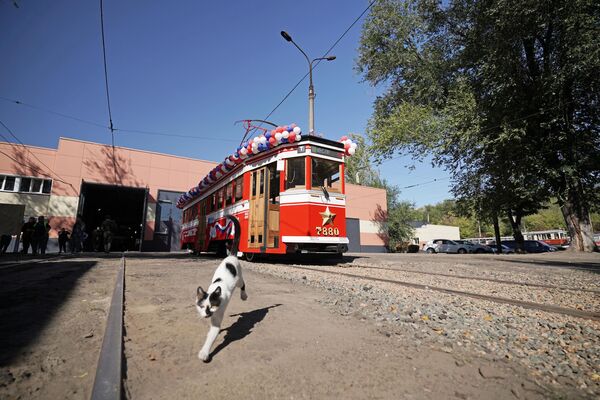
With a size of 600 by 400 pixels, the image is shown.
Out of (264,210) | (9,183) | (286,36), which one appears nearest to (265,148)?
(264,210)

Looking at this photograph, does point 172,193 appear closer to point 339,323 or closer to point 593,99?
point 339,323

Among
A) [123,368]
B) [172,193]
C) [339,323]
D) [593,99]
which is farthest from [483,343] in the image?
[172,193]

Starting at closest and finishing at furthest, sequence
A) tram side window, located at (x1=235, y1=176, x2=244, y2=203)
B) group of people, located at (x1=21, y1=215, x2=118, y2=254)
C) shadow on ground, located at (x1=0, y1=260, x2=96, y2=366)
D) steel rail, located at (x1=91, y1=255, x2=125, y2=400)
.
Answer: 1. steel rail, located at (x1=91, y1=255, x2=125, y2=400)
2. shadow on ground, located at (x1=0, y1=260, x2=96, y2=366)
3. tram side window, located at (x1=235, y1=176, x2=244, y2=203)
4. group of people, located at (x1=21, y1=215, x2=118, y2=254)

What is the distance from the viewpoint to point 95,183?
21641mm

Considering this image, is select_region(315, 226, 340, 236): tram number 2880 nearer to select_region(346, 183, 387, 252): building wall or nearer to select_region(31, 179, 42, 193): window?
select_region(31, 179, 42, 193): window

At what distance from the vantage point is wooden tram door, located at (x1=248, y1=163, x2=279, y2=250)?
8578 mm

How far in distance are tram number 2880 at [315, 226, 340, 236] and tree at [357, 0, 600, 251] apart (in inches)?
450

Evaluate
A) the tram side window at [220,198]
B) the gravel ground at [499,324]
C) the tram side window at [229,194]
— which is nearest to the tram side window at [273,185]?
the tram side window at [229,194]

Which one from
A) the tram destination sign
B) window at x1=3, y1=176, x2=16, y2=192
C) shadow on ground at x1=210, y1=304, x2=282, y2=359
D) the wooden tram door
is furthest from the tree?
window at x1=3, y1=176, x2=16, y2=192

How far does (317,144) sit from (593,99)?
17520 millimetres

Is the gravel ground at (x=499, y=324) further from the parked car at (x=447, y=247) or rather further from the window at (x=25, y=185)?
the parked car at (x=447, y=247)

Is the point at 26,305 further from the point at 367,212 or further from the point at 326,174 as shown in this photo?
the point at 367,212

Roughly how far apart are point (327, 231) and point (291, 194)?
4.85ft

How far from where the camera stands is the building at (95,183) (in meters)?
19.7
